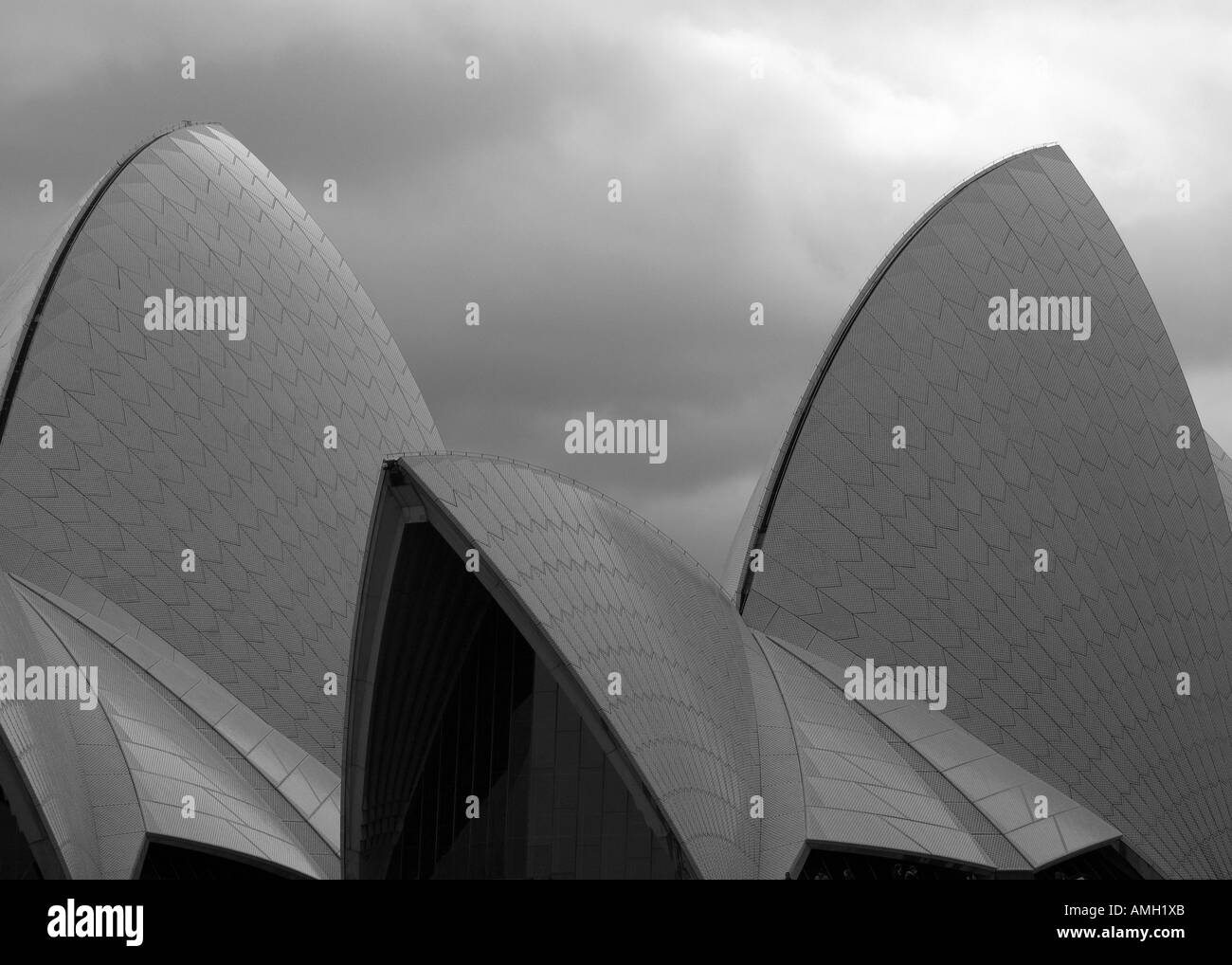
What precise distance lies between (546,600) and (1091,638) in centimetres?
911

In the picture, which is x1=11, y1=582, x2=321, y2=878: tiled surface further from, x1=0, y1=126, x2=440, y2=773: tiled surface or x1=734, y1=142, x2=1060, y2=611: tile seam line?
x1=734, y1=142, x2=1060, y2=611: tile seam line

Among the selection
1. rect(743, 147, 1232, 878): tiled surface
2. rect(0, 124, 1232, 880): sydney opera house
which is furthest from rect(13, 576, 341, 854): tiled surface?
rect(743, 147, 1232, 878): tiled surface

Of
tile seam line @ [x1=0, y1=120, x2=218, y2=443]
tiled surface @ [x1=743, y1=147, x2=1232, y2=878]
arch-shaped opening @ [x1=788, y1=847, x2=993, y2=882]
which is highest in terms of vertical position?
tile seam line @ [x1=0, y1=120, x2=218, y2=443]

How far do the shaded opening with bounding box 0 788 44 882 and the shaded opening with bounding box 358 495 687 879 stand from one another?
172 inches

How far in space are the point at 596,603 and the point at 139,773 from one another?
264 inches

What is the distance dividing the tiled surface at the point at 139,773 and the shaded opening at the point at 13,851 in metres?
0.90

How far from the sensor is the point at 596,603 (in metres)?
23.0

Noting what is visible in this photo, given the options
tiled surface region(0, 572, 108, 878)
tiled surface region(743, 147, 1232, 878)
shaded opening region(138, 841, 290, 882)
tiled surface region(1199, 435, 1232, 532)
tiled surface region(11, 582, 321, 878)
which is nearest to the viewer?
tiled surface region(0, 572, 108, 878)

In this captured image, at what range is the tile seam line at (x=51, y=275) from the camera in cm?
2689

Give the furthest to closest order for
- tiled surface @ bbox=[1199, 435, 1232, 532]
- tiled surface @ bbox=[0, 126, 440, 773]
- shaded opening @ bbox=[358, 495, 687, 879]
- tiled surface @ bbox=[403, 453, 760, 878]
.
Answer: tiled surface @ bbox=[1199, 435, 1232, 532]
tiled surface @ bbox=[0, 126, 440, 773]
shaded opening @ bbox=[358, 495, 687, 879]
tiled surface @ bbox=[403, 453, 760, 878]

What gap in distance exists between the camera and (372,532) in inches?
867

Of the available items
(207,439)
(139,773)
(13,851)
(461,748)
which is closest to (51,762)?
(13,851)

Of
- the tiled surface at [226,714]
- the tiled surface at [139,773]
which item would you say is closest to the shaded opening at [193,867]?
the tiled surface at [139,773]

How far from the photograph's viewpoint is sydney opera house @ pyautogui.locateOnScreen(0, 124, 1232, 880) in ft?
73.8
